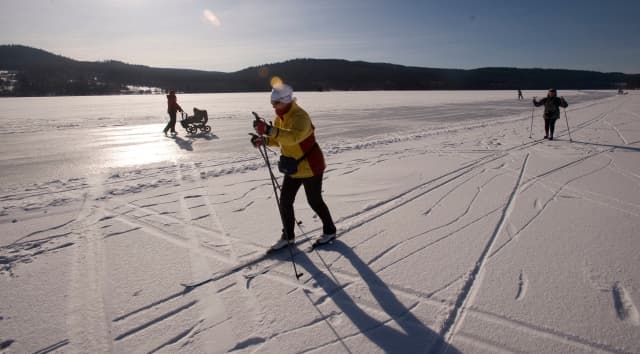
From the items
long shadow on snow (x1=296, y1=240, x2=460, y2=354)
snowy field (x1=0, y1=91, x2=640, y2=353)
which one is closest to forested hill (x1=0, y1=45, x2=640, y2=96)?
snowy field (x1=0, y1=91, x2=640, y2=353)

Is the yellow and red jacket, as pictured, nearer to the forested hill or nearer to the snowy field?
the snowy field

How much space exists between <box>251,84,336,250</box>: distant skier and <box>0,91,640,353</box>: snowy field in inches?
14.5

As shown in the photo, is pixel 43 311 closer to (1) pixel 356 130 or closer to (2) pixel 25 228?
(2) pixel 25 228

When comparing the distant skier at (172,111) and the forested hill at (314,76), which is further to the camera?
the forested hill at (314,76)

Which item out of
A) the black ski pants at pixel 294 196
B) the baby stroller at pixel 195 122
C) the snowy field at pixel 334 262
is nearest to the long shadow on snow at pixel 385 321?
the snowy field at pixel 334 262

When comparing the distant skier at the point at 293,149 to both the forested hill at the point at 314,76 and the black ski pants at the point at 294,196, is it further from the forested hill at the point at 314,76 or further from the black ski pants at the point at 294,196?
the forested hill at the point at 314,76

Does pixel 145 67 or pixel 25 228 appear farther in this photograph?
pixel 145 67

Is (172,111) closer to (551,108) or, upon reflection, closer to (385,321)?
(385,321)

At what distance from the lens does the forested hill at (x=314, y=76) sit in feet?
298

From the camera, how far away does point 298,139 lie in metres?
2.99

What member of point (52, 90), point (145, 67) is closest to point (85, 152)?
point (52, 90)

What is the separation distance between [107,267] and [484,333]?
3432 mm

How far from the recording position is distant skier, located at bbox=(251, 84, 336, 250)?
2990 mm

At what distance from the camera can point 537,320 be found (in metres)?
2.44
